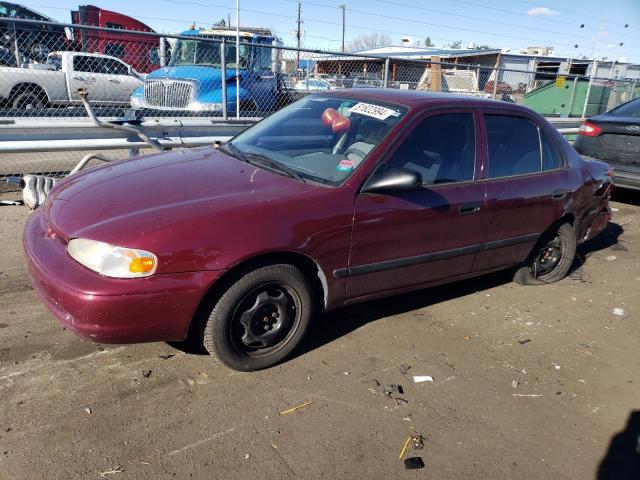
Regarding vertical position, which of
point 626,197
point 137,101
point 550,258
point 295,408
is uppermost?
point 137,101

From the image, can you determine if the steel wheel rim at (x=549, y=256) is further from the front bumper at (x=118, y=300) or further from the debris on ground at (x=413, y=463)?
the front bumper at (x=118, y=300)

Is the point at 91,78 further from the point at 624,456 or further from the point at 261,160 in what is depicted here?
the point at 624,456

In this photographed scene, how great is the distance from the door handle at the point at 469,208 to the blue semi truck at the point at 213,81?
6635mm

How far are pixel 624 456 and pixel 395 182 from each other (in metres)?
1.94

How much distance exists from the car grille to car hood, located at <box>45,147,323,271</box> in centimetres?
684

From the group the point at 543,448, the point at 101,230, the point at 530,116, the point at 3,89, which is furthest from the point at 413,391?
the point at 3,89

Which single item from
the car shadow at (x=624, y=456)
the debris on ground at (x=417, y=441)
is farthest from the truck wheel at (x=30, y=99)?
the car shadow at (x=624, y=456)

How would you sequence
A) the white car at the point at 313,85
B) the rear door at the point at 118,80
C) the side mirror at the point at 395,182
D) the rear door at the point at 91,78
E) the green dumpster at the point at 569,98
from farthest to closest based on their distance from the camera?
the green dumpster at the point at 569,98 → the rear door at the point at 118,80 → the rear door at the point at 91,78 → the white car at the point at 313,85 → the side mirror at the point at 395,182

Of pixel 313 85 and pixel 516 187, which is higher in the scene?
pixel 313 85

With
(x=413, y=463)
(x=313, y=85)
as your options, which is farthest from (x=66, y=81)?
(x=413, y=463)

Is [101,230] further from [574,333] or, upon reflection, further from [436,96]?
[574,333]

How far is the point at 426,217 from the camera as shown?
3459mm

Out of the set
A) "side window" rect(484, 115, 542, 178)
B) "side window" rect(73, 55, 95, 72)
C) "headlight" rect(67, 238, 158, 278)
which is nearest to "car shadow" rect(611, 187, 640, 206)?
"side window" rect(484, 115, 542, 178)

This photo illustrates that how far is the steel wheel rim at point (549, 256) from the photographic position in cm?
469
